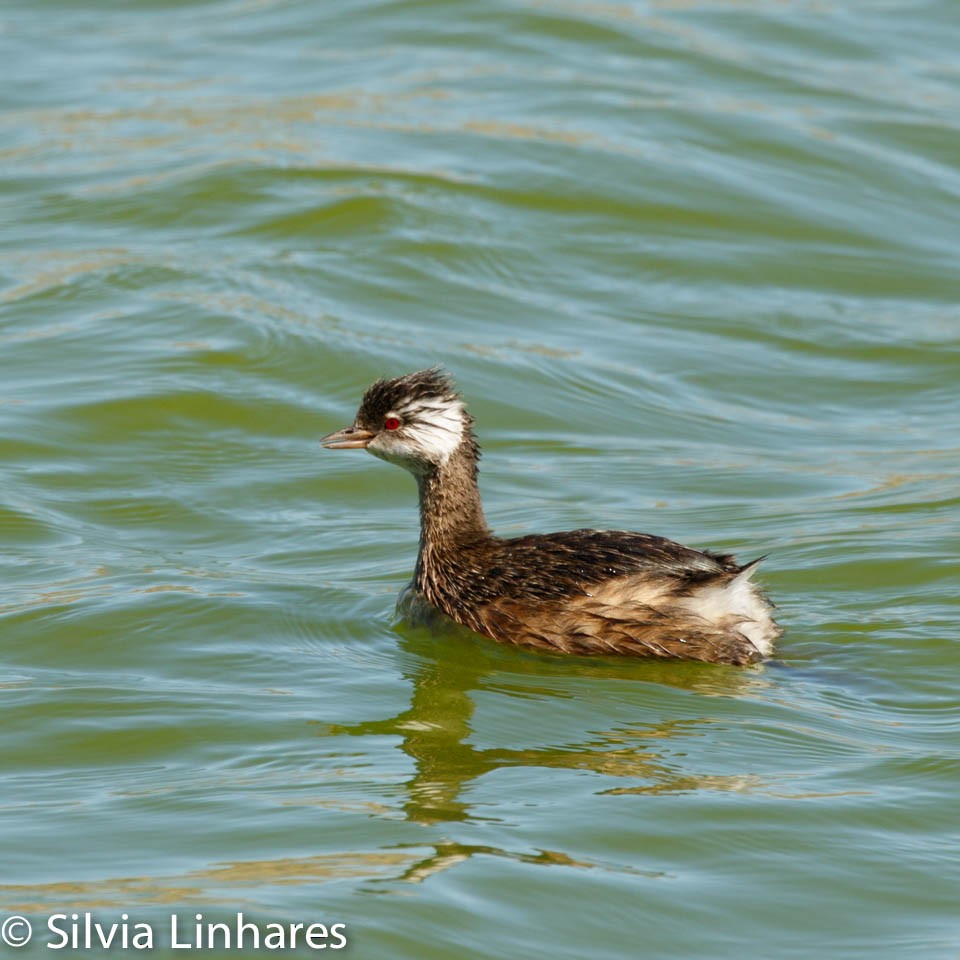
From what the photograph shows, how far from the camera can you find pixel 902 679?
329 inches

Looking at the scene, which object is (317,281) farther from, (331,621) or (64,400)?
(331,621)

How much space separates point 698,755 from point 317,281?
24.6ft

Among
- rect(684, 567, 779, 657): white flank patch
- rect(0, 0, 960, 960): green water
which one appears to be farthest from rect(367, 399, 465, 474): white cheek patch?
rect(684, 567, 779, 657): white flank patch

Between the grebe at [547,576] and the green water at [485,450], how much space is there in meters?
0.19

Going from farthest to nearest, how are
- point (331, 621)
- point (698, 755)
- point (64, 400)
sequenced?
point (64, 400), point (331, 621), point (698, 755)

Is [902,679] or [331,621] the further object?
[331,621]

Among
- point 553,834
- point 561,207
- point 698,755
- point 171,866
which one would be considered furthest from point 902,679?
point 561,207

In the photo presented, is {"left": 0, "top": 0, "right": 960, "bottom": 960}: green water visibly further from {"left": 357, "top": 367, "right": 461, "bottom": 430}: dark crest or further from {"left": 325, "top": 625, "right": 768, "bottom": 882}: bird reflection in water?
{"left": 357, "top": 367, "right": 461, "bottom": 430}: dark crest

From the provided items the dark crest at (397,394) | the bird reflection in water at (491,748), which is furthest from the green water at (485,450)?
the dark crest at (397,394)

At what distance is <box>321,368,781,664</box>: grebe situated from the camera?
27.6ft

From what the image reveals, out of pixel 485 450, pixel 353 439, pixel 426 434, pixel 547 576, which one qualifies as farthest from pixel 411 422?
pixel 485 450

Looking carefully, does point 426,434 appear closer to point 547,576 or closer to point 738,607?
point 547,576

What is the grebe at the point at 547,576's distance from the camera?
8398 millimetres

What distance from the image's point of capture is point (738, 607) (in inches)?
331
